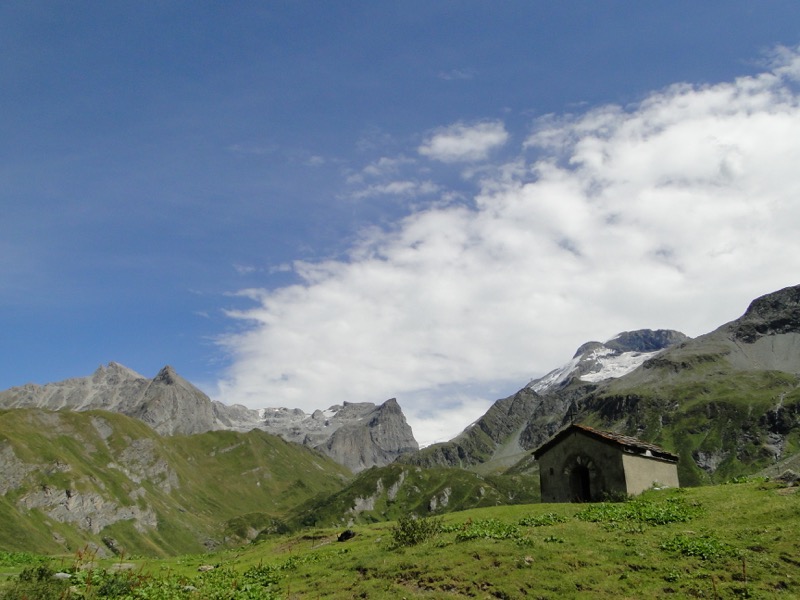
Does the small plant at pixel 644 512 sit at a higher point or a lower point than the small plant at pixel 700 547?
higher

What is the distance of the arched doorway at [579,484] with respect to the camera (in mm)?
45344

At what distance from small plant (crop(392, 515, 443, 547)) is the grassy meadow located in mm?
69

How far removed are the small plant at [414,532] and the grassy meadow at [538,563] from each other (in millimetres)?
69

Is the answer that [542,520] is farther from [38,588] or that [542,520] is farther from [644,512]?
[38,588]

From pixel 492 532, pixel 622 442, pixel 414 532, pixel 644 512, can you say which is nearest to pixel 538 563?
pixel 492 532

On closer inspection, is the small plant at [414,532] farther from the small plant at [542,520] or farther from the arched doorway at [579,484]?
the arched doorway at [579,484]

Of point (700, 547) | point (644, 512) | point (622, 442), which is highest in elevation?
point (622, 442)

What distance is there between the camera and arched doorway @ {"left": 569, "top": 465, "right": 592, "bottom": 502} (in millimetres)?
45344

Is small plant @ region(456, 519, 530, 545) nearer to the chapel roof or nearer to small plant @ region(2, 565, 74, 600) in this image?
the chapel roof

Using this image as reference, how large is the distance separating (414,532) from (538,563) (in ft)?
29.0

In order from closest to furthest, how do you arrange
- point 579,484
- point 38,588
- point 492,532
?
point 38,588, point 492,532, point 579,484

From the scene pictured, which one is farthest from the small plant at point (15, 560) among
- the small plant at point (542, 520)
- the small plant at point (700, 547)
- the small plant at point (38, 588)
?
the small plant at point (700, 547)

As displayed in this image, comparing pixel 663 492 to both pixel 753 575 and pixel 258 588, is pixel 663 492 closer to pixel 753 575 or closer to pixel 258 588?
pixel 753 575

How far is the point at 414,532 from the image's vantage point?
30.4m
